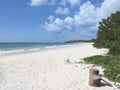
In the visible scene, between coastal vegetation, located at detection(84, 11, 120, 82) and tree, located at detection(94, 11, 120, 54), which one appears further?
tree, located at detection(94, 11, 120, 54)

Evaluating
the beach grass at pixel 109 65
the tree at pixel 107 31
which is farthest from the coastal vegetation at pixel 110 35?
the beach grass at pixel 109 65

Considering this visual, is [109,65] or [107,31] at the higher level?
[107,31]

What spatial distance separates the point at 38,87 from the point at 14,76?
2.52 meters

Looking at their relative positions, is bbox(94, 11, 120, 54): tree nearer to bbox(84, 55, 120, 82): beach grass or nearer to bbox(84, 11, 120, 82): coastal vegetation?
bbox(84, 11, 120, 82): coastal vegetation

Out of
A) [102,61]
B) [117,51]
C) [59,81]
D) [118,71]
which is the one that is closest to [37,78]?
[59,81]

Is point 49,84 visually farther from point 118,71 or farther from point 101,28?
point 101,28

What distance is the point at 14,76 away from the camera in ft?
36.0

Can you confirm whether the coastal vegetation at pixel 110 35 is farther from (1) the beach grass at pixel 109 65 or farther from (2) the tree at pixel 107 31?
(1) the beach grass at pixel 109 65

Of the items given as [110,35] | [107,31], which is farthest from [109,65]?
[107,31]

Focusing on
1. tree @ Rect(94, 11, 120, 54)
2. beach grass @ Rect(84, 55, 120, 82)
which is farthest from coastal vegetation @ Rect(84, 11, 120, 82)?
beach grass @ Rect(84, 55, 120, 82)

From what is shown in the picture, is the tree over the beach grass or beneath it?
over

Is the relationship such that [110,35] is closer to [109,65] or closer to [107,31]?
[107,31]

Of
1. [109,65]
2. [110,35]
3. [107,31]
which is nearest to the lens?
[109,65]

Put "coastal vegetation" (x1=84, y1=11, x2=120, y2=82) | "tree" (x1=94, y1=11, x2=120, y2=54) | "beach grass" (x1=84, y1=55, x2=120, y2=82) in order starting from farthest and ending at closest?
"tree" (x1=94, y1=11, x2=120, y2=54) → "coastal vegetation" (x1=84, y1=11, x2=120, y2=82) → "beach grass" (x1=84, y1=55, x2=120, y2=82)
